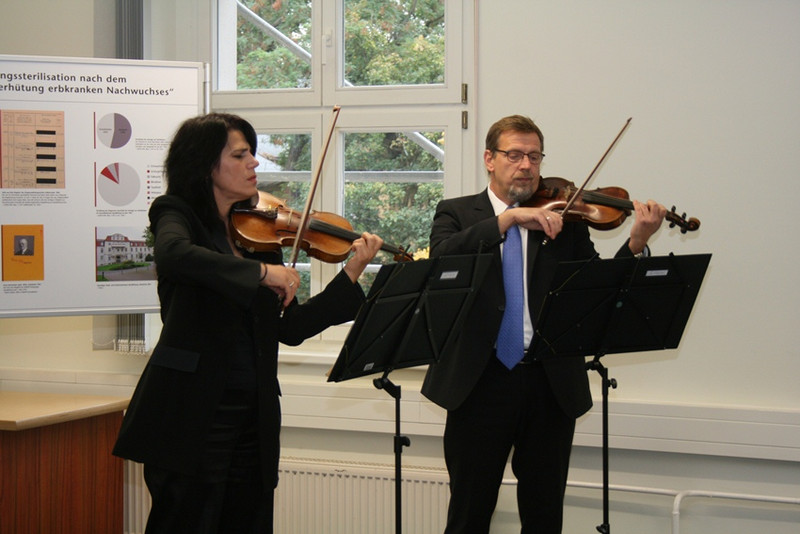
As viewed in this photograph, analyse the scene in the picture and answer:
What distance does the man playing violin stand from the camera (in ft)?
7.69

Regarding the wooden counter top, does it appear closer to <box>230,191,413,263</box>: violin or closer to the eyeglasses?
<box>230,191,413,263</box>: violin

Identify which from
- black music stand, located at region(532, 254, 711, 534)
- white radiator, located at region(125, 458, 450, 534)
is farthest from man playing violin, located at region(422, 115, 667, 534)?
white radiator, located at region(125, 458, 450, 534)

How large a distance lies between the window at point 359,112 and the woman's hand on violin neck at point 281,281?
1.86 metres

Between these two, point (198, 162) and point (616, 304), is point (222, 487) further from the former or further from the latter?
point (616, 304)

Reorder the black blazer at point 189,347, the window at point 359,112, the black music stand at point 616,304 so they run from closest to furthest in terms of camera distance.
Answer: the black blazer at point 189,347 → the black music stand at point 616,304 → the window at point 359,112

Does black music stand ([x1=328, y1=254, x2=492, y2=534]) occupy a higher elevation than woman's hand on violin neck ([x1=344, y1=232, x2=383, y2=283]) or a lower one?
lower

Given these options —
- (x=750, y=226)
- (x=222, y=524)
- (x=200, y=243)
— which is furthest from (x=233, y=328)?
(x=750, y=226)

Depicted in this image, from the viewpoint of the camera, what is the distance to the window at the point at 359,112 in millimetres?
3631

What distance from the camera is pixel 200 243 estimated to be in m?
1.88

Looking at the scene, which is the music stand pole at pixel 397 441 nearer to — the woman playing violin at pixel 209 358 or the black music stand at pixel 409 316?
the black music stand at pixel 409 316

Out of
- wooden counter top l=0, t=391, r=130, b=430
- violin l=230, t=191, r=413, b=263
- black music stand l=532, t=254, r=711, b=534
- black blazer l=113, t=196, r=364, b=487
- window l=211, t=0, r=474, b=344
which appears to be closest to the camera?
black blazer l=113, t=196, r=364, b=487

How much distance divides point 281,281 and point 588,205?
1.18 meters

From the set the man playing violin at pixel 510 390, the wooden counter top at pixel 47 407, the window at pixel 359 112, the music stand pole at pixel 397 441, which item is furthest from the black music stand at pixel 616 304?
the wooden counter top at pixel 47 407

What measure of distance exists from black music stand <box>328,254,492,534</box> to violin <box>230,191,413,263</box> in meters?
0.27
